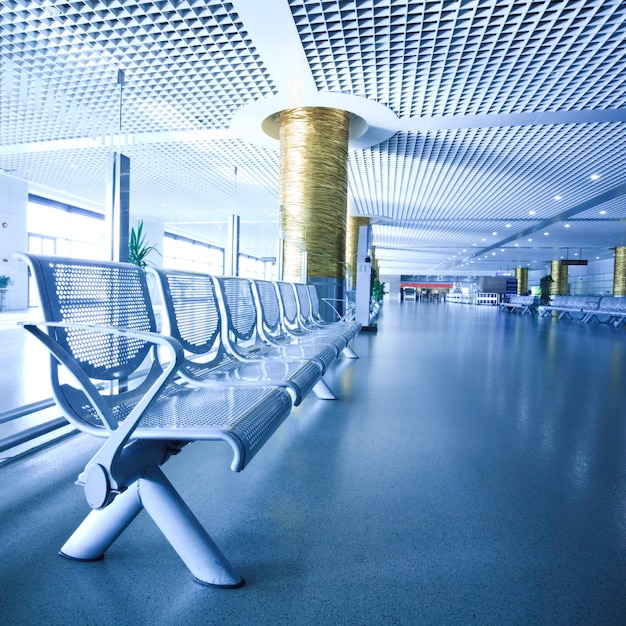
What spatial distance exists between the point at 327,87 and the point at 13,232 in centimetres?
1055

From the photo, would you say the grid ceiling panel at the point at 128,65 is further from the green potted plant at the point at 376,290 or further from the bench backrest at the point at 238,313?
the green potted plant at the point at 376,290

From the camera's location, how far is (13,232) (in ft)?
41.1

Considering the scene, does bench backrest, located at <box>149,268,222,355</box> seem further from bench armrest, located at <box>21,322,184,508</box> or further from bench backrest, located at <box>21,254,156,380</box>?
bench armrest, located at <box>21,322,184,508</box>

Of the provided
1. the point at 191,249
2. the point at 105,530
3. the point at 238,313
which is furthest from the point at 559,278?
the point at 105,530

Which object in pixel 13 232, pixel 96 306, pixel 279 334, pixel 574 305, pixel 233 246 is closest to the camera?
pixel 96 306

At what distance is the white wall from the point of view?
39.9 feet

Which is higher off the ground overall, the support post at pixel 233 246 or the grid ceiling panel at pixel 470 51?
the grid ceiling panel at pixel 470 51

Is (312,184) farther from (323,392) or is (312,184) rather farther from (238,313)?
(238,313)

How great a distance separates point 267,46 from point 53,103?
13.3ft

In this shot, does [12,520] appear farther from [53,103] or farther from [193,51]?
[53,103]

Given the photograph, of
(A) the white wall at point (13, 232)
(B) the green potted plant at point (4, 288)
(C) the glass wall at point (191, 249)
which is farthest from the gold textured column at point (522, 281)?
(B) the green potted plant at point (4, 288)

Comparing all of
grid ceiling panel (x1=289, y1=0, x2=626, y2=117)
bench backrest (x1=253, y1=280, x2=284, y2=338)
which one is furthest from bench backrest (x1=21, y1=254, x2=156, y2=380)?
grid ceiling panel (x1=289, y1=0, x2=626, y2=117)

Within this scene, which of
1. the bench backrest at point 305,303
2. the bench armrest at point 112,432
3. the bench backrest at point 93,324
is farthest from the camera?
the bench backrest at point 305,303

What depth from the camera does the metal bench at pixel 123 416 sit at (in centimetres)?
113
